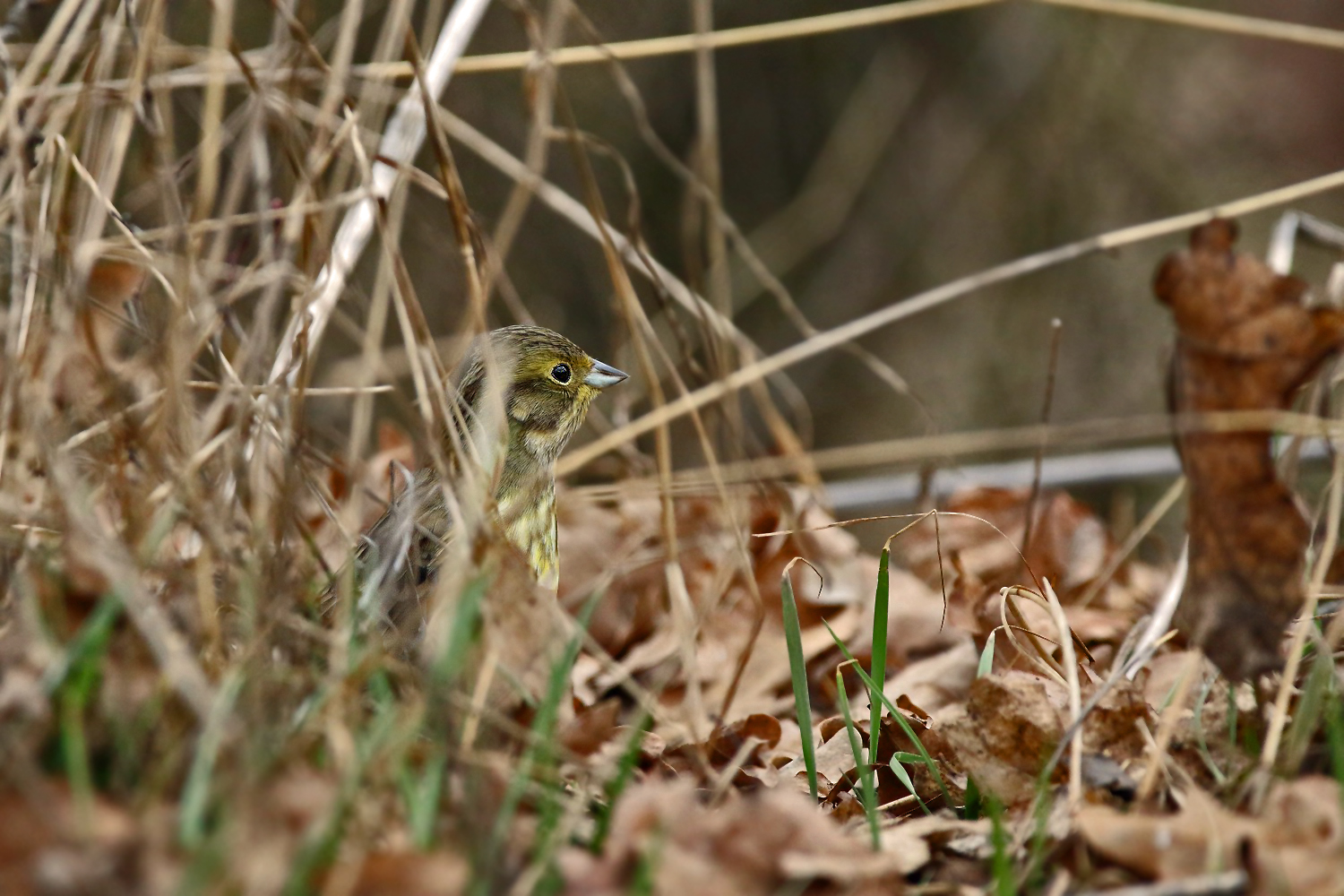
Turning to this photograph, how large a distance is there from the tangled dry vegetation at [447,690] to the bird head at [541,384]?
87 centimetres

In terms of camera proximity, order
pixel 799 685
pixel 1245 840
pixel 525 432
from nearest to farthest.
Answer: pixel 1245 840 < pixel 799 685 < pixel 525 432

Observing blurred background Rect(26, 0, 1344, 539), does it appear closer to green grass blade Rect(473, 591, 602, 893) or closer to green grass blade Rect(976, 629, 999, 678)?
green grass blade Rect(976, 629, 999, 678)

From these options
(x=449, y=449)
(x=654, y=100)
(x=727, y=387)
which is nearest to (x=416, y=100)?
(x=449, y=449)

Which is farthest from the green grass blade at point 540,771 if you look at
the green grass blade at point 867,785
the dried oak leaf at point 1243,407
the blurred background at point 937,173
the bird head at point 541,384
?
the blurred background at point 937,173

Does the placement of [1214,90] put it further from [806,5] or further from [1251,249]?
[806,5]

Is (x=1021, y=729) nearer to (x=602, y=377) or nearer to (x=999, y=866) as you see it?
(x=999, y=866)

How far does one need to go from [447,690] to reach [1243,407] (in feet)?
4.46

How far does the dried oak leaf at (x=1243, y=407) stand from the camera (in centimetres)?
230

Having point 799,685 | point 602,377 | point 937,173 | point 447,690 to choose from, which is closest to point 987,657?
point 799,685

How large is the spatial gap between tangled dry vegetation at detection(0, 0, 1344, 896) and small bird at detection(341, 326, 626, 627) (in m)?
0.35

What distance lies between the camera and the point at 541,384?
4117 millimetres

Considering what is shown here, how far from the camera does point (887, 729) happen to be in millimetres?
2836

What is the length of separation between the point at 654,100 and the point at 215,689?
32.7 feet

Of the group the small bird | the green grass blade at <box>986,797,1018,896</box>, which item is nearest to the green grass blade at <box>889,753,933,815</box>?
the green grass blade at <box>986,797,1018,896</box>
